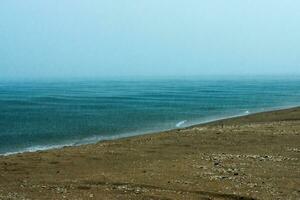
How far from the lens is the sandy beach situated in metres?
18.9

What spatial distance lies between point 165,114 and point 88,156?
53.9 m

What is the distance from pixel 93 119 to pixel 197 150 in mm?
45766

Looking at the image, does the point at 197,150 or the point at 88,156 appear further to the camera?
the point at 197,150

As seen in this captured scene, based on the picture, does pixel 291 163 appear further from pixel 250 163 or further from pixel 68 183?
pixel 68 183

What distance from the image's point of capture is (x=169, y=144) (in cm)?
3412

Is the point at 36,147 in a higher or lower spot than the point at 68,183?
lower

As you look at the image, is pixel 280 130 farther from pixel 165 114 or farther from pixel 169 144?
pixel 165 114

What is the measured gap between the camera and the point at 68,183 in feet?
67.5

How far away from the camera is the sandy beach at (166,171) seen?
1888cm

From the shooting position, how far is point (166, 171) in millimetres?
23422

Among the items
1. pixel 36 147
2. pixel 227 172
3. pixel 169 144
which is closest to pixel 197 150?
pixel 169 144

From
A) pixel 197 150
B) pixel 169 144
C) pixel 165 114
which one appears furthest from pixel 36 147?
pixel 165 114

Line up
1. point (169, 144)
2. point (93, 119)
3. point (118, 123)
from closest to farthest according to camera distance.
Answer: point (169, 144), point (118, 123), point (93, 119)

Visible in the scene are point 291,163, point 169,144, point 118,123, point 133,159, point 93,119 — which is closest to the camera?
point 291,163
